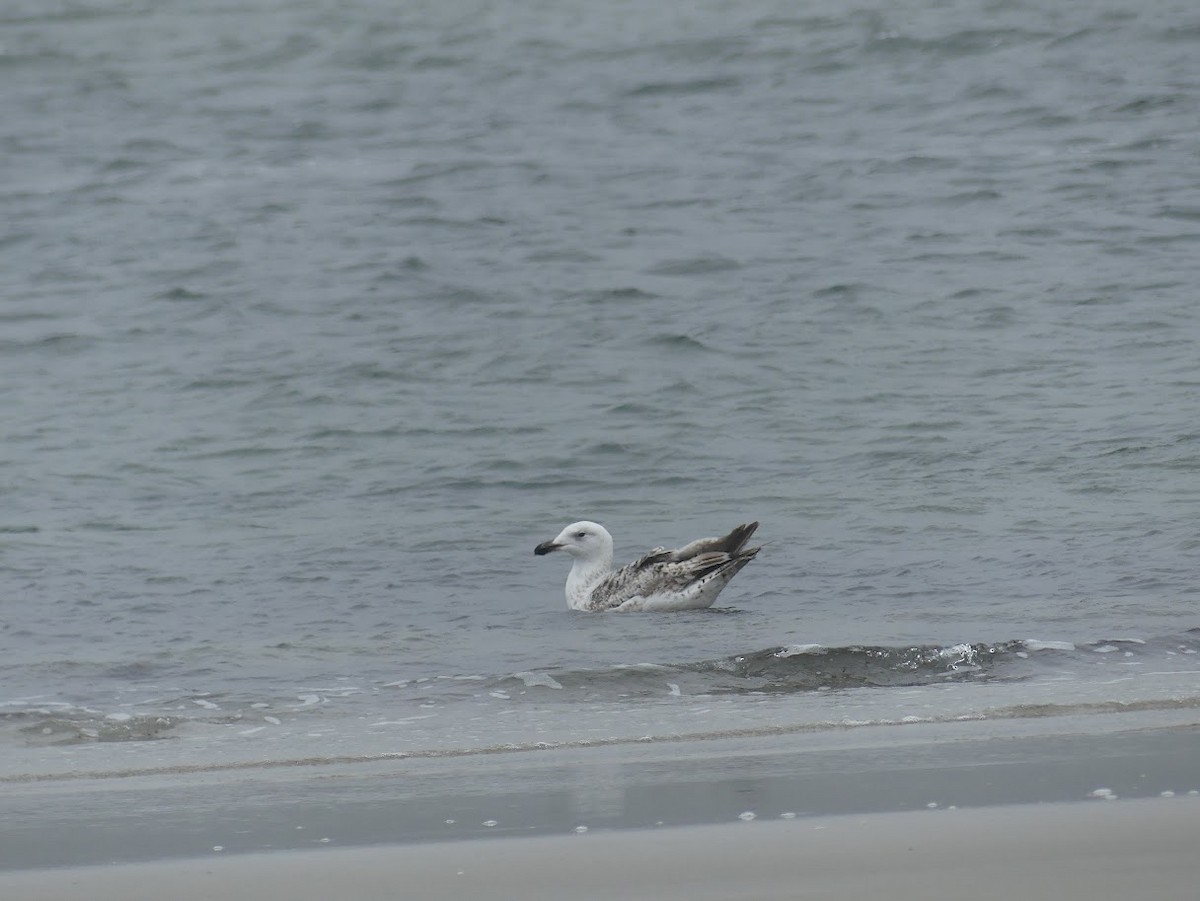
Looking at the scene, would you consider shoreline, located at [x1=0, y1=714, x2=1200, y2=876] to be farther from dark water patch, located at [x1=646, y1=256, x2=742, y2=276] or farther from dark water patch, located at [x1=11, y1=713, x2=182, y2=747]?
dark water patch, located at [x1=646, y1=256, x2=742, y2=276]

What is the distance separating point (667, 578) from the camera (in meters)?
11.9

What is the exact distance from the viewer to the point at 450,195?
25.8m

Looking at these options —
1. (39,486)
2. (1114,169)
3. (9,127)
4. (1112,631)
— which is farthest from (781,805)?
(9,127)

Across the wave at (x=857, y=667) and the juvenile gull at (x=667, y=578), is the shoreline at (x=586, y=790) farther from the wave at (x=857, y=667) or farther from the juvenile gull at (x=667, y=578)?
the juvenile gull at (x=667, y=578)

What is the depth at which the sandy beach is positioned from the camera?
4.74m

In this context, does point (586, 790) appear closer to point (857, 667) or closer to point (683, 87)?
point (857, 667)

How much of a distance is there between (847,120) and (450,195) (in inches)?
262

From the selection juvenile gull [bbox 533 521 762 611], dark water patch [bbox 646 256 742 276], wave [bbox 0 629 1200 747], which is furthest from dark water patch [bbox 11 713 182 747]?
dark water patch [bbox 646 256 742 276]

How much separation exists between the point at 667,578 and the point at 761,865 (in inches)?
273

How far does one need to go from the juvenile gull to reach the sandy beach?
6.20 m

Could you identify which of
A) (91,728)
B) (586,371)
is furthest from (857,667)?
(586,371)

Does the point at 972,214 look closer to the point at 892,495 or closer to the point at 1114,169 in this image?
the point at 1114,169

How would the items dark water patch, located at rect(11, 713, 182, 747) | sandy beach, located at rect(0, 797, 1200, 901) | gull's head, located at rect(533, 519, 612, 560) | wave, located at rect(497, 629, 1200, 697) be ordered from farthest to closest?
gull's head, located at rect(533, 519, 612, 560) < wave, located at rect(497, 629, 1200, 697) < dark water patch, located at rect(11, 713, 182, 747) < sandy beach, located at rect(0, 797, 1200, 901)

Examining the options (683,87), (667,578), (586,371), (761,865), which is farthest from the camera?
(683,87)
